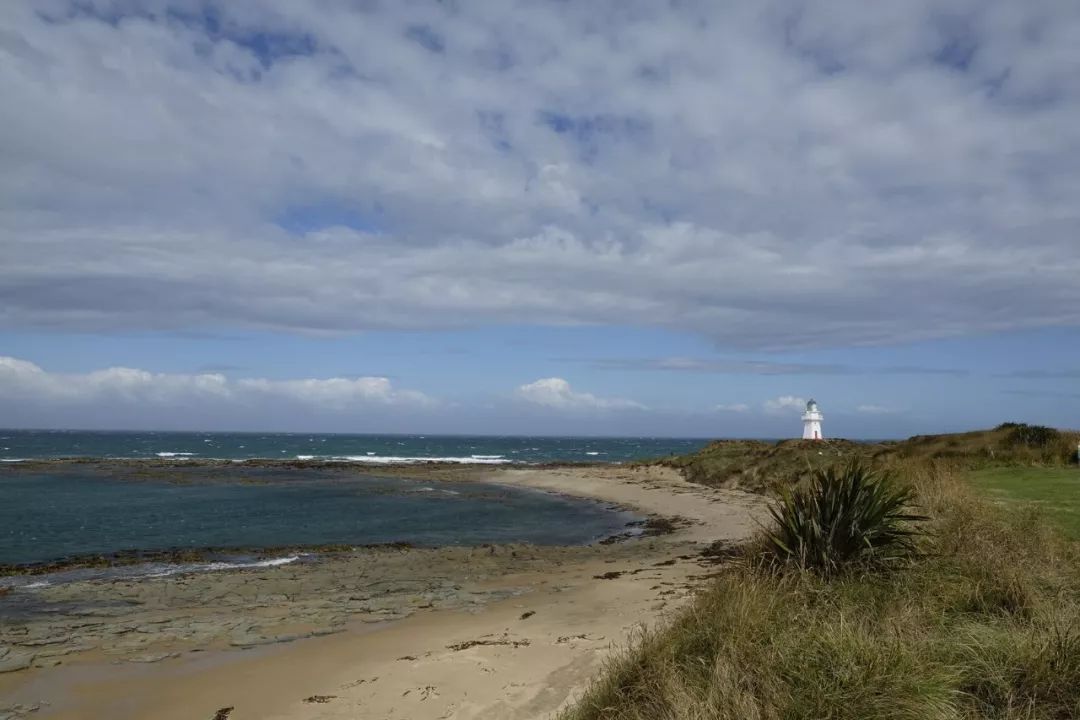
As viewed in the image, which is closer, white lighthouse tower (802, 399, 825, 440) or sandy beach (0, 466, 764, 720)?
sandy beach (0, 466, 764, 720)

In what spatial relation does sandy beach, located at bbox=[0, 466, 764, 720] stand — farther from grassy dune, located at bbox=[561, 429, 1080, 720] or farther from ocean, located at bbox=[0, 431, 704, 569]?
ocean, located at bbox=[0, 431, 704, 569]

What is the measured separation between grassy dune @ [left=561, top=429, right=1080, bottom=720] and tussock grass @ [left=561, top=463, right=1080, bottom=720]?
0.04 feet

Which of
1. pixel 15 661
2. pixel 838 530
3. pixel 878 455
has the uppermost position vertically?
pixel 878 455

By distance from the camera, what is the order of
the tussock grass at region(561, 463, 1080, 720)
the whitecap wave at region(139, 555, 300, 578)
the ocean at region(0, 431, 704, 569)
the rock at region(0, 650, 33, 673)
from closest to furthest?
the tussock grass at region(561, 463, 1080, 720) < the rock at region(0, 650, 33, 673) < the whitecap wave at region(139, 555, 300, 578) < the ocean at region(0, 431, 704, 569)

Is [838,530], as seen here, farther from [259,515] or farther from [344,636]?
[259,515]

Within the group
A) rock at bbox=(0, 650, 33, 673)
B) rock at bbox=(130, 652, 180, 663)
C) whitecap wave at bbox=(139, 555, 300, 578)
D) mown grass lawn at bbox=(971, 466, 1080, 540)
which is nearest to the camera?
rock at bbox=(0, 650, 33, 673)

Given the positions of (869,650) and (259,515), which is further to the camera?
(259,515)

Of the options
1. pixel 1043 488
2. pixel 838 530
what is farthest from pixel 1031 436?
pixel 838 530

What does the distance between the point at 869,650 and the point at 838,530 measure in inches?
143

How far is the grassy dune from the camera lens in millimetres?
4926

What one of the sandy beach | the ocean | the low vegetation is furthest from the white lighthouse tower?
the sandy beach

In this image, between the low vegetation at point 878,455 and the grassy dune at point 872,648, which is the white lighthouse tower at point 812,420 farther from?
the grassy dune at point 872,648

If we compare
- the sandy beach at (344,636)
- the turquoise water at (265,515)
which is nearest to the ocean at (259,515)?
the turquoise water at (265,515)

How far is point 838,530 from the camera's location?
8.77m
